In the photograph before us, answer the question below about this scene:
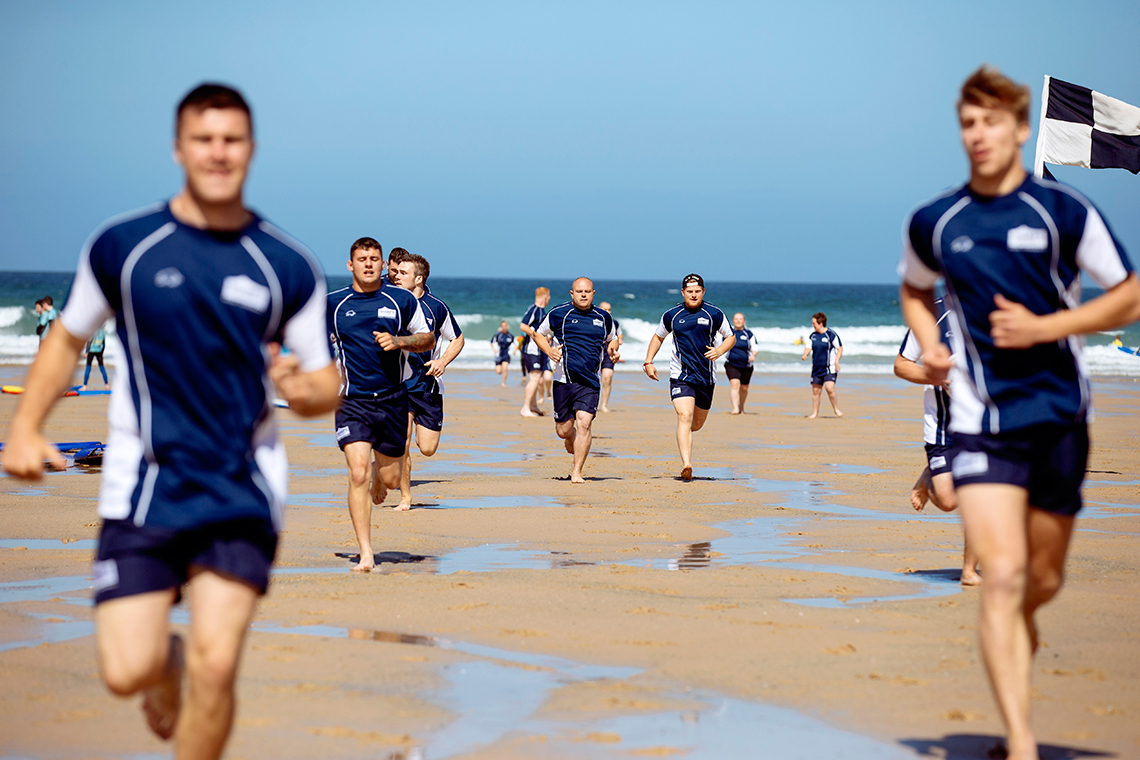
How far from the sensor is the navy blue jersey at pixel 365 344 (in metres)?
8.33

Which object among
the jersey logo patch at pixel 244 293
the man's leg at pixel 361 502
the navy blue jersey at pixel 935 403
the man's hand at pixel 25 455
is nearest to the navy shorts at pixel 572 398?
the man's leg at pixel 361 502

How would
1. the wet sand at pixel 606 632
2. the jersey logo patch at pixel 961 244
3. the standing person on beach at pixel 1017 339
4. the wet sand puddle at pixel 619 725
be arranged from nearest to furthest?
1. the standing person on beach at pixel 1017 339
2. the jersey logo patch at pixel 961 244
3. the wet sand puddle at pixel 619 725
4. the wet sand at pixel 606 632

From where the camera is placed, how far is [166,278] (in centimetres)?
330

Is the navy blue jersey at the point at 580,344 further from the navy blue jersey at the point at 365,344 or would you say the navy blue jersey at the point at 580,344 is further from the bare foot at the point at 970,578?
the bare foot at the point at 970,578

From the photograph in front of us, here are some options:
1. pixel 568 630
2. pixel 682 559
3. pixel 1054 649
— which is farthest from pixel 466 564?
pixel 1054 649

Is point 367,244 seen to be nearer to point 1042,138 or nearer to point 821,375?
point 1042,138

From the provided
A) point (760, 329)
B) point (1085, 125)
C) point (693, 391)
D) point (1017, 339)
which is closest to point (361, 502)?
point (1017, 339)

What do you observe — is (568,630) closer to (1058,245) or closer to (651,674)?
(651,674)

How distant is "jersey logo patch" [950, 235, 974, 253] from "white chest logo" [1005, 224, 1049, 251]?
124 mm

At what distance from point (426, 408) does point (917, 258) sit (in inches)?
298

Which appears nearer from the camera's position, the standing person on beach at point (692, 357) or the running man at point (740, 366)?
the standing person on beach at point (692, 357)

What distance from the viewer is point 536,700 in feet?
16.1

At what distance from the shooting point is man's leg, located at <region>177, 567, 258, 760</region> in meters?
3.24

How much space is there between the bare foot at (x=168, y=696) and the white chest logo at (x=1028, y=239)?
9.55 feet
